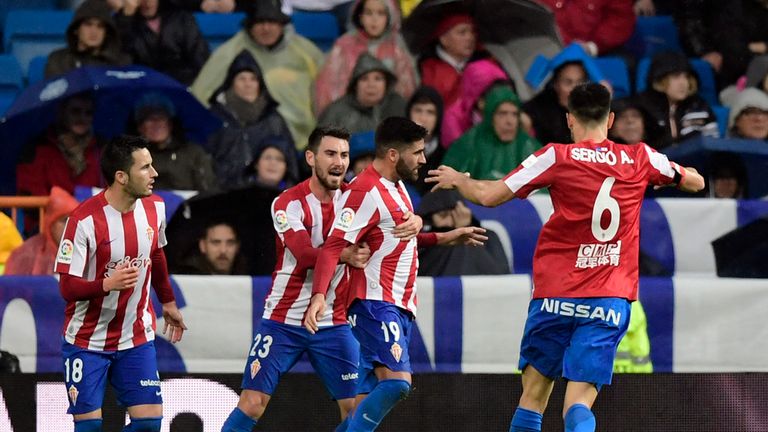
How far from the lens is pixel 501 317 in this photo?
1029 centimetres

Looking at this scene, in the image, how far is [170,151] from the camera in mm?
11602

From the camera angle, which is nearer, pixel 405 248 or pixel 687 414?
pixel 405 248

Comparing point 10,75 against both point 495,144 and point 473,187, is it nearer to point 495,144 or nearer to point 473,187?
point 495,144

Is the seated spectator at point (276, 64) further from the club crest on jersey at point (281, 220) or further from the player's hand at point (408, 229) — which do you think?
the player's hand at point (408, 229)

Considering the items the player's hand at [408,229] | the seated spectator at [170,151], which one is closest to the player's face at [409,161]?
the player's hand at [408,229]

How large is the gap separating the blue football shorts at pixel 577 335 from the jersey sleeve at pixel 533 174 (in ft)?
1.93

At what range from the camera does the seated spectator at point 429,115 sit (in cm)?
1201

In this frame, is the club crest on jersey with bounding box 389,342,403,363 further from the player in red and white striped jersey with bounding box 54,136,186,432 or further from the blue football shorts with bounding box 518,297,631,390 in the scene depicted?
the player in red and white striped jersey with bounding box 54,136,186,432

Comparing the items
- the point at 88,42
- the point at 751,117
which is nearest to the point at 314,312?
the point at 88,42

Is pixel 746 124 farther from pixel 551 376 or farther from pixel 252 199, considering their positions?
pixel 551 376

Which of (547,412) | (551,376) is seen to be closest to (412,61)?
(547,412)

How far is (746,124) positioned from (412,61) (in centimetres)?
286

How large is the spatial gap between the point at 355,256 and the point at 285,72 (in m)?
5.05

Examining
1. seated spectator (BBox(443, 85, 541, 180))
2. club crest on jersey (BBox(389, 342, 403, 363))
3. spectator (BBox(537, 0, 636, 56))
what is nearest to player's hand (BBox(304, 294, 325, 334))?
club crest on jersey (BBox(389, 342, 403, 363))
